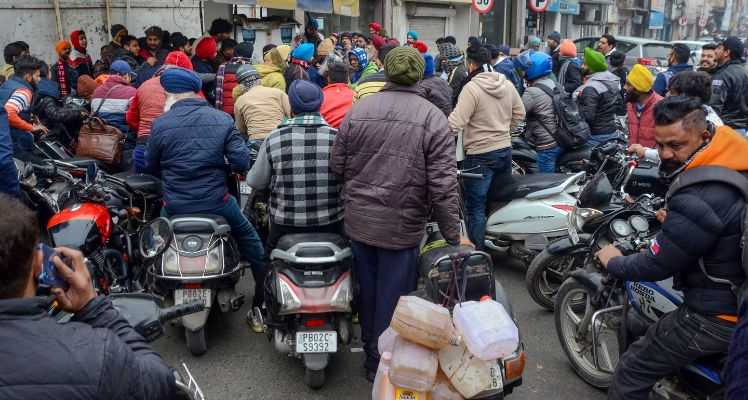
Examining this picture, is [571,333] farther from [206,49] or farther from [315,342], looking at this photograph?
[206,49]

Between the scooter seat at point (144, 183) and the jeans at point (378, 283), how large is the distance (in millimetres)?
2077

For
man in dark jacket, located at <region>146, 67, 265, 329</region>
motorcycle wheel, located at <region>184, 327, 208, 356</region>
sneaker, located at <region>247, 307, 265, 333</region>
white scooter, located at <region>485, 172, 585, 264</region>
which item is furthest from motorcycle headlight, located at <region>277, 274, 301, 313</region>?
white scooter, located at <region>485, 172, 585, 264</region>

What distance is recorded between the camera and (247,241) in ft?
14.9

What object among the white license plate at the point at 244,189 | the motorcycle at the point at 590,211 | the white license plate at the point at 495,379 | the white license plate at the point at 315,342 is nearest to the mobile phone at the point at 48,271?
the white license plate at the point at 495,379

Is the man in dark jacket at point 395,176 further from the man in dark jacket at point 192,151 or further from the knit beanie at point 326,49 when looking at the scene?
the knit beanie at point 326,49

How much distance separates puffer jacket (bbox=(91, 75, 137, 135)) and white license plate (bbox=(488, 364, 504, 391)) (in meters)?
4.40

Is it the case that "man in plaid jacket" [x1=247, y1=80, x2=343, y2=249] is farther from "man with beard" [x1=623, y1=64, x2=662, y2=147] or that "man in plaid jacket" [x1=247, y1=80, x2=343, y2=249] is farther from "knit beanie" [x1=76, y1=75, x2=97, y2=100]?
"knit beanie" [x1=76, y1=75, x2=97, y2=100]

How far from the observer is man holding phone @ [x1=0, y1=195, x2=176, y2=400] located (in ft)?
4.68

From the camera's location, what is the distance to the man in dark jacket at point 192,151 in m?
4.07

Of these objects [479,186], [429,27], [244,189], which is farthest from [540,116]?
[429,27]

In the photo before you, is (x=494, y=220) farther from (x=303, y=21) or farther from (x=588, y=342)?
(x=303, y=21)

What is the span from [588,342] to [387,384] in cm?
156

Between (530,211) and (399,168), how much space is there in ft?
7.23

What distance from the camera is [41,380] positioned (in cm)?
142
